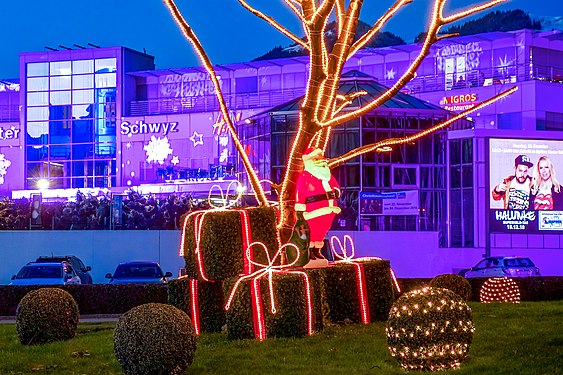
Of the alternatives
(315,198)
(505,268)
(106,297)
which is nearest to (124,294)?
(106,297)

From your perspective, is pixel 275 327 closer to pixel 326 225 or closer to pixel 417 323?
pixel 326 225

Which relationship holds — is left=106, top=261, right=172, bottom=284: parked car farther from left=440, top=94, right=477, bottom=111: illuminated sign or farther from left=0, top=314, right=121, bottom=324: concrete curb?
left=440, top=94, right=477, bottom=111: illuminated sign

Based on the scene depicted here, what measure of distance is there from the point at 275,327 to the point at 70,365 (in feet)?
8.72

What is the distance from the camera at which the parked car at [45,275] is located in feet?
86.4

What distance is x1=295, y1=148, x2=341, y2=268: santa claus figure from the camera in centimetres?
1388

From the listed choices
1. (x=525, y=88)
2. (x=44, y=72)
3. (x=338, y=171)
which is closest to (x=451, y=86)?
(x=525, y=88)

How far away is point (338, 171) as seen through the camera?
41.9 m

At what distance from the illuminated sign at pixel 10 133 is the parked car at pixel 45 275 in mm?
36029

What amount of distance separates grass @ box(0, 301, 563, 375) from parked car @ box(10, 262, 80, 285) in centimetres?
1119

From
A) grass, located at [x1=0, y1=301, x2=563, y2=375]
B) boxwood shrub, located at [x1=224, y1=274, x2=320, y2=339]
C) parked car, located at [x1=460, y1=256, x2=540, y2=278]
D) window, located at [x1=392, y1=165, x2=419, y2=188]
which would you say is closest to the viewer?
grass, located at [x1=0, y1=301, x2=563, y2=375]

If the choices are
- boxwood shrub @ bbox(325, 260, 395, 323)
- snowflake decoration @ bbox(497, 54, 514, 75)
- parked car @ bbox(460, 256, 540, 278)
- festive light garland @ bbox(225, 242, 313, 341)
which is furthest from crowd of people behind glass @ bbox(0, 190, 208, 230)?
festive light garland @ bbox(225, 242, 313, 341)

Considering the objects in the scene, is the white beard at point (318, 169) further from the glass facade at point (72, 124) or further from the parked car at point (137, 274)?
the glass facade at point (72, 124)

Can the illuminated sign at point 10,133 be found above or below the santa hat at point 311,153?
above

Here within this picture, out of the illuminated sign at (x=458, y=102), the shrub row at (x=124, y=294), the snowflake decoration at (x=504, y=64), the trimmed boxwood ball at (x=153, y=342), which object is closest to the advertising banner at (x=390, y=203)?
the illuminated sign at (x=458, y=102)
